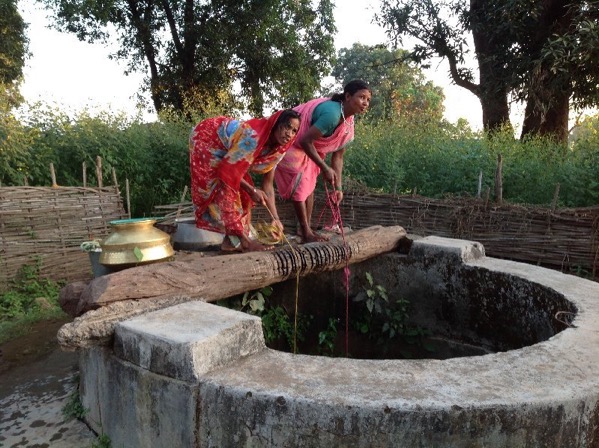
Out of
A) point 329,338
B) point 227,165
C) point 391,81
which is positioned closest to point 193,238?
point 227,165

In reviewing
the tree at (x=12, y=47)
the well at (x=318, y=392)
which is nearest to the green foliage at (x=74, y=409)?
the well at (x=318, y=392)

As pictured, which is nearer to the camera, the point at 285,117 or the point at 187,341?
the point at 187,341

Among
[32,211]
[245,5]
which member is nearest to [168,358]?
[32,211]

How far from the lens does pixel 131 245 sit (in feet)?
8.96

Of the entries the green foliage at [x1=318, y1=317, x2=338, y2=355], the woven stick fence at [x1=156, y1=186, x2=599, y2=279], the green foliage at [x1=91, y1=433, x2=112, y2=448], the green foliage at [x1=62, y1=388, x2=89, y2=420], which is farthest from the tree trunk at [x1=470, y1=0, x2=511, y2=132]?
the green foliage at [x1=91, y1=433, x2=112, y2=448]

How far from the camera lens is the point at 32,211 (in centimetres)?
547

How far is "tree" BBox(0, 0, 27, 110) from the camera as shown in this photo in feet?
43.4

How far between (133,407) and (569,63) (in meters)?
8.01

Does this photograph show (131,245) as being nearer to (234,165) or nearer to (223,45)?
(234,165)

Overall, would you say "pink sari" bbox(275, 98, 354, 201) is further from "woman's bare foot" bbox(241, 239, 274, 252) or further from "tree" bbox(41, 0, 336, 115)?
"tree" bbox(41, 0, 336, 115)

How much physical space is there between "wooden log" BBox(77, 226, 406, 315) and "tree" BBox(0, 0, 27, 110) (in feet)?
41.5

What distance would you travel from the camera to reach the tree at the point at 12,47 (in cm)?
1322

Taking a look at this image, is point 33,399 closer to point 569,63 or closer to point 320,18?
point 569,63

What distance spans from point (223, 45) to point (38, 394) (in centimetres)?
1037
